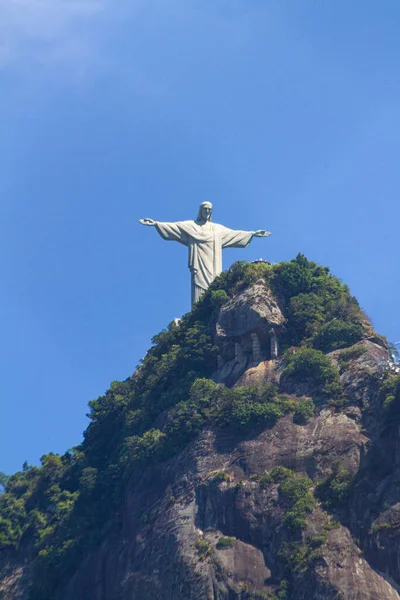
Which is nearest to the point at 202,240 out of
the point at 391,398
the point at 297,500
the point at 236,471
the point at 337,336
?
the point at 337,336

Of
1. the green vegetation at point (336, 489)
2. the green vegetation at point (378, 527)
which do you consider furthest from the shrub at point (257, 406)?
the green vegetation at point (378, 527)

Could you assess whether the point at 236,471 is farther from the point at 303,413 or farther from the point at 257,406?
the point at 303,413

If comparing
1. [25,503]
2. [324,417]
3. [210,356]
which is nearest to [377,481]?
[324,417]

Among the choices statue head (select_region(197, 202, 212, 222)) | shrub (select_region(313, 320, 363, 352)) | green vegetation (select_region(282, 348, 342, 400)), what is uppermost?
statue head (select_region(197, 202, 212, 222))

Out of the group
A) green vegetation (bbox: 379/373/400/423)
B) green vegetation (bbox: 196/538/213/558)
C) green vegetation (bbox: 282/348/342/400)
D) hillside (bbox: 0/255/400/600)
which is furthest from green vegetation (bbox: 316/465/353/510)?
green vegetation (bbox: 282/348/342/400)

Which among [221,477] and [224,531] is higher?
[221,477]

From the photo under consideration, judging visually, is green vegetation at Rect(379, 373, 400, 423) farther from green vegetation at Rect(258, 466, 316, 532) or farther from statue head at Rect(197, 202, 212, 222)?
statue head at Rect(197, 202, 212, 222)
